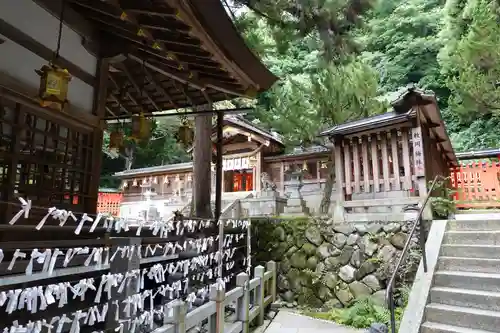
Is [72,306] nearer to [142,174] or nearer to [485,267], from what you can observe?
[485,267]

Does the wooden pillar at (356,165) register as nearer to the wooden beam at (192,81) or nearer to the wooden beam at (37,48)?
the wooden beam at (192,81)

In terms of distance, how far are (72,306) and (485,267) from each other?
636cm

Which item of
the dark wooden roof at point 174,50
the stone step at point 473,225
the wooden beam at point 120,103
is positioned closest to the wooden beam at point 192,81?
the dark wooden roof at point 174,50

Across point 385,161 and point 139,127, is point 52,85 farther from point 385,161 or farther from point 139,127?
point 385,161

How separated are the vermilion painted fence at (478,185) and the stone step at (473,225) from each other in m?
6.18

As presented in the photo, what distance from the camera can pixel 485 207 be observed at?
12516mm

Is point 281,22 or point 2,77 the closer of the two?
point 2,77

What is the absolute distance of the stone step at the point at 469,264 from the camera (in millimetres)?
5723

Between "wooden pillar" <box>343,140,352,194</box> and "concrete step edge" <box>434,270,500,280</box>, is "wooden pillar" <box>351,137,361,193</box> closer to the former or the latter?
"wooden pillar" <box>343,140,352,194</box>

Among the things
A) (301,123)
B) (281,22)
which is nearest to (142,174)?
(301,123)

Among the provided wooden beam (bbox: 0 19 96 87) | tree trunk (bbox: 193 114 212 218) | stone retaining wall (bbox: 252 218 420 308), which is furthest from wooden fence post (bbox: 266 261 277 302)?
wooden beam (bbox: 0 19 96 87)

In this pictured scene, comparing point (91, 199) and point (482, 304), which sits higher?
point (91, 199)

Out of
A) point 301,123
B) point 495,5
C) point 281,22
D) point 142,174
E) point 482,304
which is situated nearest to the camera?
point 482,304

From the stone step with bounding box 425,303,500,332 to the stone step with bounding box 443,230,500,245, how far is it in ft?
5.92
